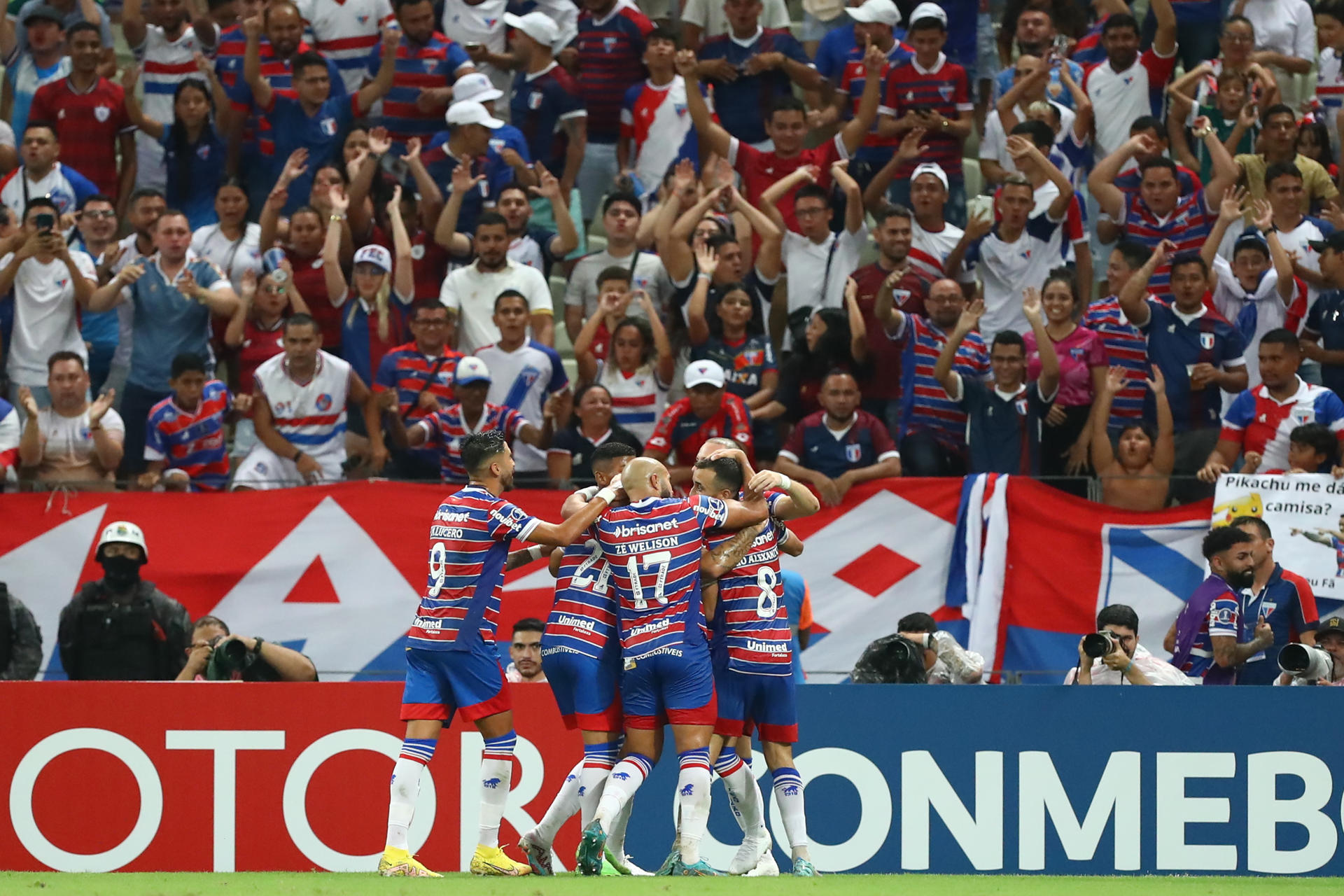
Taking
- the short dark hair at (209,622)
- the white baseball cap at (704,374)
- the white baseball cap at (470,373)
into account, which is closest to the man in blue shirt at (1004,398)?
the white baseball cap at (704,374)

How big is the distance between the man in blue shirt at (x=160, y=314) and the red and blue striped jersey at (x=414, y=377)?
1.52 metres

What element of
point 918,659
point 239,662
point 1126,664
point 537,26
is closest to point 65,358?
point 239,662

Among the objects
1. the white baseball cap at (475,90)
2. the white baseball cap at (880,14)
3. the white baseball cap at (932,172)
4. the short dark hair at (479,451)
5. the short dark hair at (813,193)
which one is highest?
the white baseball cap at (880,14)

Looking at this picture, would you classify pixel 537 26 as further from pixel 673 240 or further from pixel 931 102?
pixel 931 102

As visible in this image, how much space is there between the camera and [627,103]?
53.9ft

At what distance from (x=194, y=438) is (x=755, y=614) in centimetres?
575

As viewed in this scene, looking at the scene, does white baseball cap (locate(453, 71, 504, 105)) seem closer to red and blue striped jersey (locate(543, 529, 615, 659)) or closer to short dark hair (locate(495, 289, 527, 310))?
short dark hair (locate(495, 289, 527, 310))

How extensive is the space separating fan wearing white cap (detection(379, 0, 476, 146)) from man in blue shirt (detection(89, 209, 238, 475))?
2.57 metres

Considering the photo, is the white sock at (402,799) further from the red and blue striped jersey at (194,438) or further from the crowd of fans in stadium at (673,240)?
the red and blue striped jersey at (194,438)

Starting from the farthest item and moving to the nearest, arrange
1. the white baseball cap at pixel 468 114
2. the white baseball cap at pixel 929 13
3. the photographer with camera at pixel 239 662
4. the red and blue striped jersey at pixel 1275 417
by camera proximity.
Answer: the white baseball cap at pixel 929 13, the white baseball cap at pixel 468 114, the red and blue striped jersey at pixel 1275 417, the photographer with camera at pixel 239 662

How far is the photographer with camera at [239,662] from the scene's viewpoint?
11555 mm

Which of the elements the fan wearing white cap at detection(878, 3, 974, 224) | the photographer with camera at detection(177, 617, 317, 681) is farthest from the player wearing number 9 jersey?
the fan wearing white cap at detection(878, 3, 974, 224)

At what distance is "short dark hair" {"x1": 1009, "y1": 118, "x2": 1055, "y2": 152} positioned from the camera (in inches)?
597

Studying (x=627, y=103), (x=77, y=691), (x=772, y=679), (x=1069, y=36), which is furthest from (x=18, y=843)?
(x=1069, y=36)
